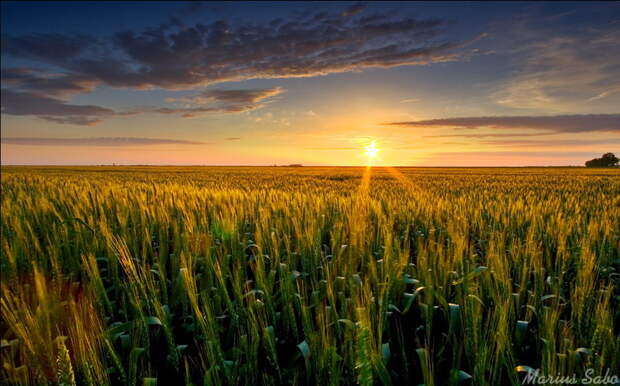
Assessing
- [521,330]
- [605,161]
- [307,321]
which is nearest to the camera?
[307,321]

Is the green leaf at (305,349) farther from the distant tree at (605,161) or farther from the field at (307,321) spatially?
the distant tree at (605,161)

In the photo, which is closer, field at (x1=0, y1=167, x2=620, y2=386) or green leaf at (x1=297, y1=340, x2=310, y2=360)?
field at (x1=0, y1=167, x2=620, y2=386)

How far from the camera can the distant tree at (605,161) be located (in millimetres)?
107438

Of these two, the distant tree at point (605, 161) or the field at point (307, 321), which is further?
the distant tree at point (605, 161)

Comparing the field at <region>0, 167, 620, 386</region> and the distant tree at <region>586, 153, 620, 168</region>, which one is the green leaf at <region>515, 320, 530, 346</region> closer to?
the field at <region>0, 167, 620, 386</region>

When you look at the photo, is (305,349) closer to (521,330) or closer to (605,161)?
(521,330)

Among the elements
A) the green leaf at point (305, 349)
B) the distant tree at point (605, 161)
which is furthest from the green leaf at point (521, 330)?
the distant tree at point (605, 161)

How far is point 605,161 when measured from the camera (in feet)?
358

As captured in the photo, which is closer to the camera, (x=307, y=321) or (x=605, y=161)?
(x=307, y=321)

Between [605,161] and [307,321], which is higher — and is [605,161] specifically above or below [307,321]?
above

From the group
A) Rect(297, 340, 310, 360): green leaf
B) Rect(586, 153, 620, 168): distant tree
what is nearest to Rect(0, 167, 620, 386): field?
Rect(297, 340, 310, 360): green leaf

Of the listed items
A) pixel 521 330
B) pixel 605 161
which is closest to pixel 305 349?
pixel 521 330

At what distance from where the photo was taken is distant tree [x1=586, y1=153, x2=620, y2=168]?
107 meters

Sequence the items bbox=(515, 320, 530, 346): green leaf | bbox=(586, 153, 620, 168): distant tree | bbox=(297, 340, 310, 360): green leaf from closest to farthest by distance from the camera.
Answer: bbox=(297, 340, 310, 360): green leaf, bbox=(515, 320, 530, 346): green leaf, bbox=(586, 153, 620, 168): distant tree
